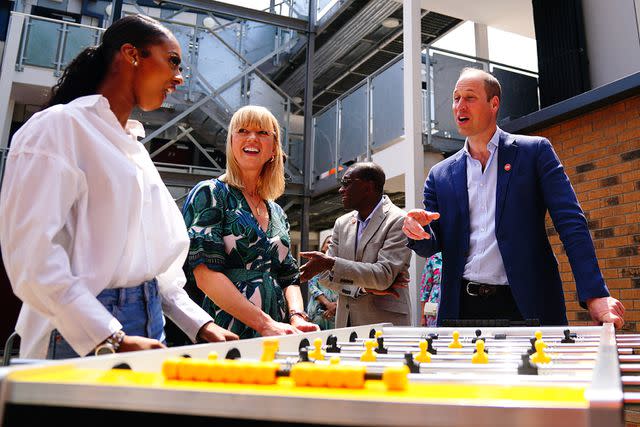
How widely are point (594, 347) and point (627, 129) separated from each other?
3706mm

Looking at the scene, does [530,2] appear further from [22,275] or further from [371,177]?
[22,275]

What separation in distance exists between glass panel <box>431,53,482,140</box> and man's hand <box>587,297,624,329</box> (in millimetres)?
4170

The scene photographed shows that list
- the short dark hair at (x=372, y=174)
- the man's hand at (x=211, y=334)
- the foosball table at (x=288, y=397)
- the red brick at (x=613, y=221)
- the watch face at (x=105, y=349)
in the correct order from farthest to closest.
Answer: the red brick at (x=613, y=221), the short dark hair at (x=372, y=174), the man's hand at (x=211, y=334), the watch face at (x=105, y=349), the foosball table at (x=288, y=397)

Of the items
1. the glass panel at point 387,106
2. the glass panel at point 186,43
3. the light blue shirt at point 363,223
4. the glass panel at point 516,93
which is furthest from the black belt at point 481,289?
the glass panel at point 186,43

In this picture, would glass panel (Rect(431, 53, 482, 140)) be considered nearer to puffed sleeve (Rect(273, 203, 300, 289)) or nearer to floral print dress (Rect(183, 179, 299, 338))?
puffed sleeve (Rect(273, 203, 300, 289))

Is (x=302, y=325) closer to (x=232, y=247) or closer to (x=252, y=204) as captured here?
(x=232, y=247)

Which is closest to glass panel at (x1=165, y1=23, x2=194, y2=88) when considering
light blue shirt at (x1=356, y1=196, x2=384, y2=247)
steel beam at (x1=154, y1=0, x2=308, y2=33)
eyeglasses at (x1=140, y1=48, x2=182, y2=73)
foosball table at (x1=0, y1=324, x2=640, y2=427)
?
steel beam at (x1=154, y1=0, x2=308, y2=33)

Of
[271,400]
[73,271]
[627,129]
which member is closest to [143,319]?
[73,271]

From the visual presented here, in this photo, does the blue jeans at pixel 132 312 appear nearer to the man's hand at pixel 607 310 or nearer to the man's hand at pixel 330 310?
the man's hand at pixel 607 310

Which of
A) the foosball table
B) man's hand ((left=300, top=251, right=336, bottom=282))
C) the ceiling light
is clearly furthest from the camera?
the ceiling light

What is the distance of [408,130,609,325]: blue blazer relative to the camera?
2.09 m

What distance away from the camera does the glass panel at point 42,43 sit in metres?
8.79

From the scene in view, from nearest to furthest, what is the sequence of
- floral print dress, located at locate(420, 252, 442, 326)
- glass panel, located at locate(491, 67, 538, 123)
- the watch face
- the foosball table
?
the foosball table → the watch face → floral print dress, located at locate(420, 252, 442, 326) → glass panel, located at locate(491, 67, 538, 123)

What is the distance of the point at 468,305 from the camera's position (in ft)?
7.37
